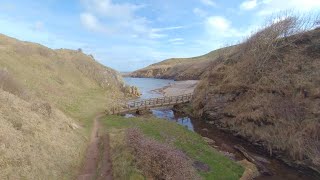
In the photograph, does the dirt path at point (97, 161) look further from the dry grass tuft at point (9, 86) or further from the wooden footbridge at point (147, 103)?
the wooden footbridge at point (147, 103)

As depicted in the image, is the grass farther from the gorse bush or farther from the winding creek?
the winding creek

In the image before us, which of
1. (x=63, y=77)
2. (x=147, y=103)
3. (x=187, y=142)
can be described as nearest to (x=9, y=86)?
(x=187, y=142)

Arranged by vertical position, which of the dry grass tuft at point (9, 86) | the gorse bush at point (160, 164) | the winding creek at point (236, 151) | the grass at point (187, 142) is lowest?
the winding creek at point (236, 151)

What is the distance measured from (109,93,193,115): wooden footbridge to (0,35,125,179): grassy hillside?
2.66 metres

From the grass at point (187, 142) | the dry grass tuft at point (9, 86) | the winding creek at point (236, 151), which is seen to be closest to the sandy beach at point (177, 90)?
the winding creek at point (236, 151)

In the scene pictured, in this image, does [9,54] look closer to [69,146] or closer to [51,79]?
[51,79]

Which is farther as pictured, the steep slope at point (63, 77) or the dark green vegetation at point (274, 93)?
the steep slope at point (63, 77)

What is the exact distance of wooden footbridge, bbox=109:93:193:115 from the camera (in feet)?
153

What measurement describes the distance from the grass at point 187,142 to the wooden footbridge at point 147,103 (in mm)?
6215

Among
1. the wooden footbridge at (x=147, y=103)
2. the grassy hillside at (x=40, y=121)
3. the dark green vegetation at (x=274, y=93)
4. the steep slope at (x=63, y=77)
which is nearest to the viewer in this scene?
the grassy hillside at (x=40, y=121)

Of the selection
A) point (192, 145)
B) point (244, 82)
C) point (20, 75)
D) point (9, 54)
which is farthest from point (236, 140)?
point (9, 54)

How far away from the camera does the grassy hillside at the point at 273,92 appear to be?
1208 inches

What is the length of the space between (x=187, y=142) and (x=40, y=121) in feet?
45.4

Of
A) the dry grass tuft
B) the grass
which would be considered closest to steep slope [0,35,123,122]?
the dry grass tuft
